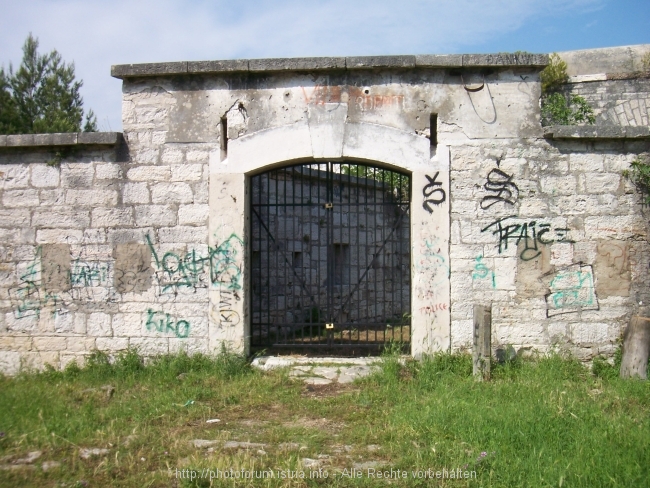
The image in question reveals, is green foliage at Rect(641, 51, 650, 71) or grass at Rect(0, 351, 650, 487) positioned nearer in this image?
grass at Rect(0, 351, 650, 487)

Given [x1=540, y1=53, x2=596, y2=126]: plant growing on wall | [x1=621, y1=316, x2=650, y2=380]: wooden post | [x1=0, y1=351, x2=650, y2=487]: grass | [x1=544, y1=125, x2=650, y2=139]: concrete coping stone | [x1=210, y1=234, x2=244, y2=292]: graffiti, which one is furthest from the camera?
[x1=540, y1=53, x2=596, y2=126]: plant growing on wall

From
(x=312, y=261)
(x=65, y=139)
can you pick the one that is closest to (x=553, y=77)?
(x=312, y=261)

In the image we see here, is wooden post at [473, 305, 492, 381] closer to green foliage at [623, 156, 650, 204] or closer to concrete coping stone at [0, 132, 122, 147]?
Result: green foliage at [623, 156, 650, 204]

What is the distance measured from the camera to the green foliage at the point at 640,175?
19.7 ft

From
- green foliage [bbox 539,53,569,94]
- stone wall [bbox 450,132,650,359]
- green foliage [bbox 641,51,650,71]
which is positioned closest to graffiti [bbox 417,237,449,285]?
stone wall [bbox 450,132,650,359]

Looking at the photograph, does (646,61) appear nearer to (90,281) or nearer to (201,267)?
(201,267)

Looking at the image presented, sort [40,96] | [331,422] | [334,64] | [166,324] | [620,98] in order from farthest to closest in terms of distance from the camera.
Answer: [40,96] → [620,98] → [166,324] → [334,64] → [331,422]

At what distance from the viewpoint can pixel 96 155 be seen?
6375 mm

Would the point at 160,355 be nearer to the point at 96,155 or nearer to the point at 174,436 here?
the point at 174,436

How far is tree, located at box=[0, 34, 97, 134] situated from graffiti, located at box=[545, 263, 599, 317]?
1831 cm

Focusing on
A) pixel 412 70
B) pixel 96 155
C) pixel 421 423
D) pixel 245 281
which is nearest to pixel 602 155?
pixel 412 70

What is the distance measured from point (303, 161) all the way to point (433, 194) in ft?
4.93

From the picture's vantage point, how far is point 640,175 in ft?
19.7

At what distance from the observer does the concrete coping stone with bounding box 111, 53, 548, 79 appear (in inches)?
238
